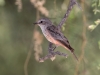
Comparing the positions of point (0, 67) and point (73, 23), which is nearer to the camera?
point (73, 23)

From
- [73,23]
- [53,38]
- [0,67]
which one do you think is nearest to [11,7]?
[0,67]

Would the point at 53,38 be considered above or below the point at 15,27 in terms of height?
above

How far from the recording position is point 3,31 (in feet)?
21.1

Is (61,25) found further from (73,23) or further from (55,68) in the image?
(55,68)

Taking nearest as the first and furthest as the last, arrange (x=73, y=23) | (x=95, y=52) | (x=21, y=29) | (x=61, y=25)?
(x=61, y=25)
(x=73, y=23)
(x=95, y=52)
(x=21, y=29)

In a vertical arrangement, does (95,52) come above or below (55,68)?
above

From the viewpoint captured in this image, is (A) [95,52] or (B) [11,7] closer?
(A) [95,52]

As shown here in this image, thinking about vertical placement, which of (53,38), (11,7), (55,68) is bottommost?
(55,68)

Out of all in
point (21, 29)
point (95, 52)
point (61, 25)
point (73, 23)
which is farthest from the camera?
point (21, 29)

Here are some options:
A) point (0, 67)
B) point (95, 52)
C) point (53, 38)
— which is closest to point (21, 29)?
point (0, 67)

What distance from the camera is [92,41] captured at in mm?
5852

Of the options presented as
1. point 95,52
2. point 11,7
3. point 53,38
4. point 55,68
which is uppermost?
point 53,38

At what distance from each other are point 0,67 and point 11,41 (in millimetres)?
430

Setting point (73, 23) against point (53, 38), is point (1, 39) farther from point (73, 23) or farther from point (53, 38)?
point (53, 38)
